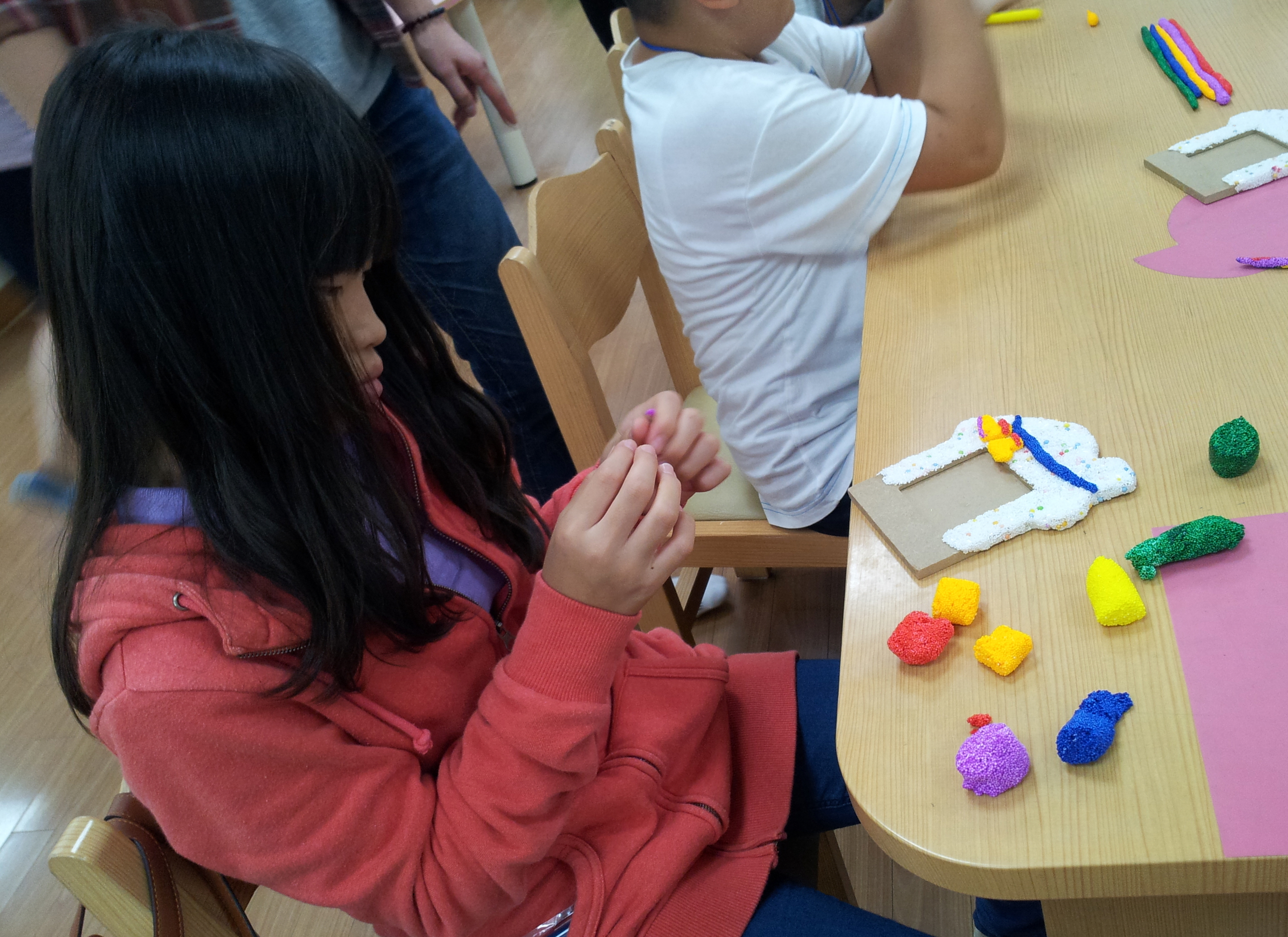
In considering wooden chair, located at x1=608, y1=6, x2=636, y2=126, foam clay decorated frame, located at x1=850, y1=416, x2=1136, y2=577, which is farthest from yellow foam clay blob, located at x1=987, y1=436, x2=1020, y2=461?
wooden chair, located at x1=608, y1=6, x2=636, y2=126

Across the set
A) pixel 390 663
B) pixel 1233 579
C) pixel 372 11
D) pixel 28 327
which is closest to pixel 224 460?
pixel 390 663

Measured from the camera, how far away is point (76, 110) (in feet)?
1.85

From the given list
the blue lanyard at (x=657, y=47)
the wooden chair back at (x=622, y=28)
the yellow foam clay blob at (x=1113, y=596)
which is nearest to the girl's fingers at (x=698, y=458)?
the yellow foam clay blob at (x=1113, y=596)

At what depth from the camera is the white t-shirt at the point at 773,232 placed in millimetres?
1020

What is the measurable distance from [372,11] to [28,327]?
262 centimetres

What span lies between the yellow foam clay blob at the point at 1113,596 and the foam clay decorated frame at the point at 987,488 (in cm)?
6

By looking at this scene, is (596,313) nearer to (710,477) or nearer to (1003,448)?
(710,477)

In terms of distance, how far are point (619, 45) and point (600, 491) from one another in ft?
3.76

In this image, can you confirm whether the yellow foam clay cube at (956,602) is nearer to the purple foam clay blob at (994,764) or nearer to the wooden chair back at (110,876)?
the purple foam clay blob at (994,764)

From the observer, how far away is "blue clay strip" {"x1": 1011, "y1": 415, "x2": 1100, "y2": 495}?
669 mm

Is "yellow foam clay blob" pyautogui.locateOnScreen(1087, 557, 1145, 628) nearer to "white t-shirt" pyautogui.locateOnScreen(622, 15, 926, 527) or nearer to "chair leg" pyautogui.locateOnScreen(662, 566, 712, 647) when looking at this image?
"white t-shirt" pyautogui.locateOnScreen(622, 15, 926, 527)

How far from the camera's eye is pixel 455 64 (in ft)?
4.50

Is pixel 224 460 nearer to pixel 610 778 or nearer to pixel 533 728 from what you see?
pixel 533 728

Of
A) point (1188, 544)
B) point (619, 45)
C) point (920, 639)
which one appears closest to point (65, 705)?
point (619, 45)
